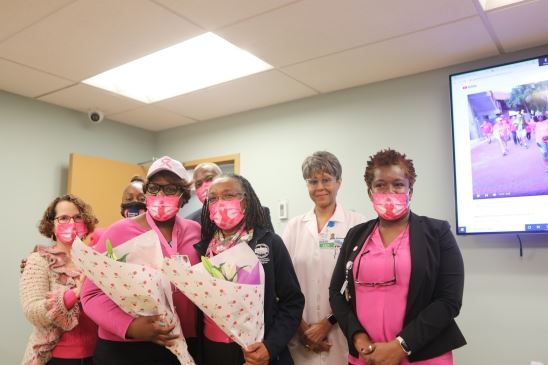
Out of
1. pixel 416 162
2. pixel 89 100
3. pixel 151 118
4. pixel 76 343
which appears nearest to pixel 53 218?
pixel 76 343

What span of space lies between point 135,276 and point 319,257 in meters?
0.95

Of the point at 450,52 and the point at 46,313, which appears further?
the point at 450,52

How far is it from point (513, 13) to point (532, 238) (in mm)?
1253

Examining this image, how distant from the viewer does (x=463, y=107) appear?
2.81 metres

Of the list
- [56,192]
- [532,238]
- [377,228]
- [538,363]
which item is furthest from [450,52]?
[56,192]

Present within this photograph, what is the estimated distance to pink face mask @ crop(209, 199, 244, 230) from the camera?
1758 mm

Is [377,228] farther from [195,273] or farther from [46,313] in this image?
[46,313]

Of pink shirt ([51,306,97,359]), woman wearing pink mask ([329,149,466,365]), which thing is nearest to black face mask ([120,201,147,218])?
pink shirt ([51,306,97,359])

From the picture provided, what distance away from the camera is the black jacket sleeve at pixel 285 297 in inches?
64.6

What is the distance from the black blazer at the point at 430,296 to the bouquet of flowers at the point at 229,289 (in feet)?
1.27

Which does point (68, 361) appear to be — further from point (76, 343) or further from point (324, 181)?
point (324, 181)

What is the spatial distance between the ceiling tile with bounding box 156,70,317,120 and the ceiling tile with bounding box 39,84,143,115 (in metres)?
0.32

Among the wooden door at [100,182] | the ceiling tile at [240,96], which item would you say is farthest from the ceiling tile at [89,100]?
the wooden door at [100,182]

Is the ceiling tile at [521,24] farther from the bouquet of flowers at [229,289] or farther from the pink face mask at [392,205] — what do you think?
the bouquet of flowers at [229,289]
